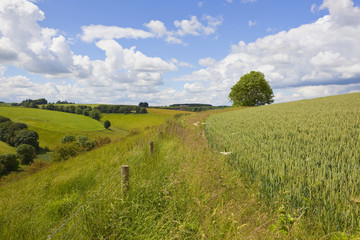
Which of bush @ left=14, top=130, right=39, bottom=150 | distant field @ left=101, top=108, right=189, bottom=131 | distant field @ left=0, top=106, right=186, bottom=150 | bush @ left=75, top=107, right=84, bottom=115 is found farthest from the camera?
bush @ left=75, top=107, right=84, bottom=115

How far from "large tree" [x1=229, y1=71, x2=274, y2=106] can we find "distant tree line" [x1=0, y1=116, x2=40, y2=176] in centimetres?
6219

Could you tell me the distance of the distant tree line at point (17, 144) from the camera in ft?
169

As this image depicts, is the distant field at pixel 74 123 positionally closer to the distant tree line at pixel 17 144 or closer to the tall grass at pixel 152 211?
the distant tree line at pixel 17 144

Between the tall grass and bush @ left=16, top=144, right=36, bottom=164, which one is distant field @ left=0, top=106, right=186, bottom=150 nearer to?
bush @ left=16, top=144, right=36, bottom=164

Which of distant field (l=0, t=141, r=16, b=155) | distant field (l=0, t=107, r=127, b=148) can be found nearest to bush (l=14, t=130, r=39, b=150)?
distant field (l=0, t=141, r=16, b=155)

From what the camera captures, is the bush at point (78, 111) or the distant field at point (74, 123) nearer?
the distant field at point (74, 123)

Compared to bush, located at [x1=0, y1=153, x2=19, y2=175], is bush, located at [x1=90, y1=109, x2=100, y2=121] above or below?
above

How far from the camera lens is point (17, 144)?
70.7 m

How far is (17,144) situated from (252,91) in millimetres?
81506

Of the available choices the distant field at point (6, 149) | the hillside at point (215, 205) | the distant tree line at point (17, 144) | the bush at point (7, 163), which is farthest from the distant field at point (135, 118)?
the hillside at point (215, 205)

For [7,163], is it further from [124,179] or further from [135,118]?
[124,179]

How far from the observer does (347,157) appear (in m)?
4.93

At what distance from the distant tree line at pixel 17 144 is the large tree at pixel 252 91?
62190 millimetres

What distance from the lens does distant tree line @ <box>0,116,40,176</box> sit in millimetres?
51406
